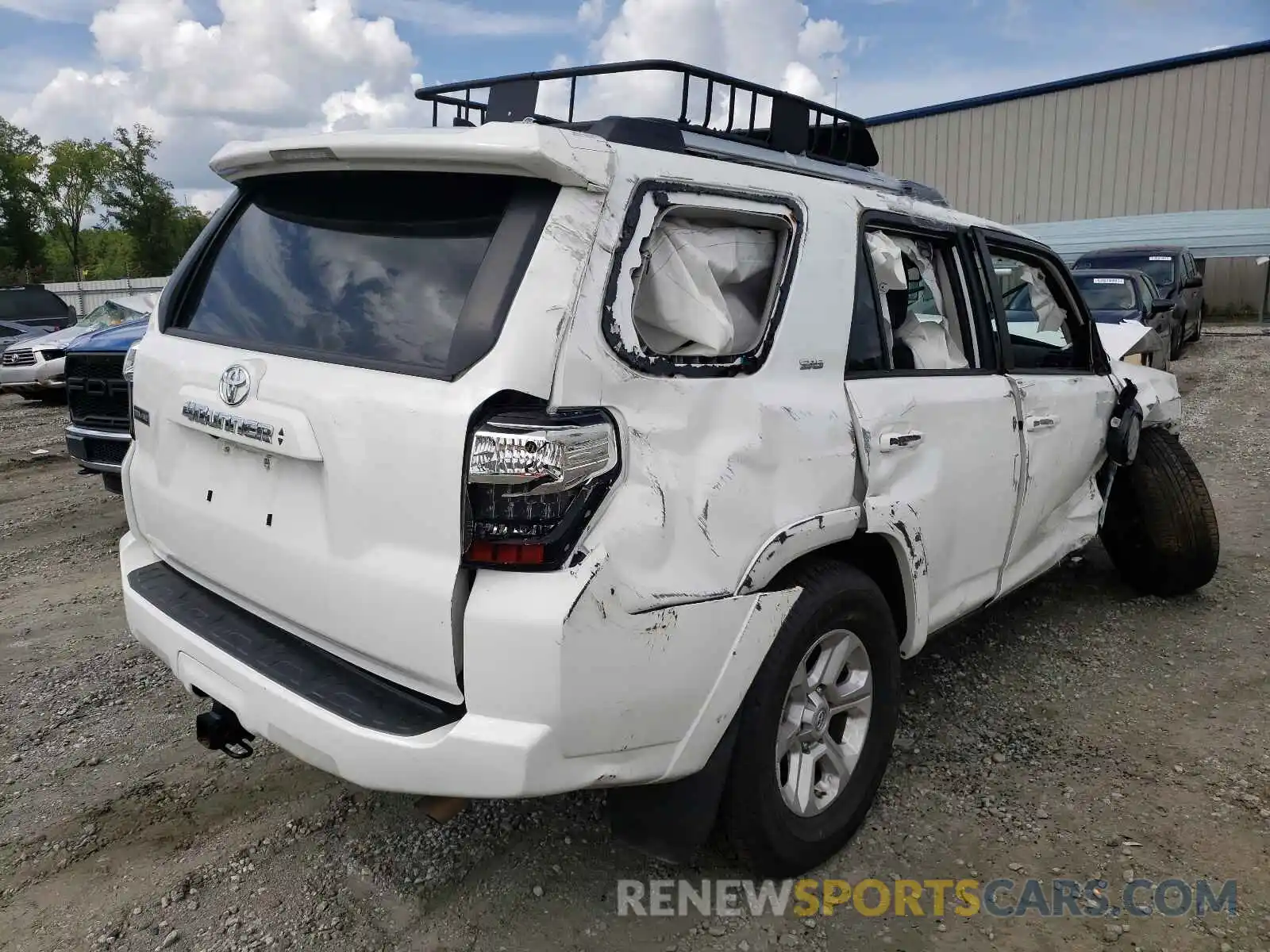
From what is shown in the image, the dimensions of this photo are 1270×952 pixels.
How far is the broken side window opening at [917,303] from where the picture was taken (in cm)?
287

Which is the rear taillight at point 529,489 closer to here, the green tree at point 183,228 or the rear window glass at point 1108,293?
the rear window glass at point 1108,293

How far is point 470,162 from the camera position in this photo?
2031 mm

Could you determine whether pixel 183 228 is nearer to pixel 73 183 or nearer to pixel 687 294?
pixel 73 183

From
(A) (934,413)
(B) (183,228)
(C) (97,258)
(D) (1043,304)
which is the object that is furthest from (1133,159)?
(C) (97,258)

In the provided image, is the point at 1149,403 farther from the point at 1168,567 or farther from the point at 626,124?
the point at 626,124

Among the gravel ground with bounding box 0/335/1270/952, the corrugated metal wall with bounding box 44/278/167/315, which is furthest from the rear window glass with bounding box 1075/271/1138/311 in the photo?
the corrugated metal wall with bounding box 44/278/167/315

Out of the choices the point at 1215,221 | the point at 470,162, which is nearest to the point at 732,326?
the point at 470,162

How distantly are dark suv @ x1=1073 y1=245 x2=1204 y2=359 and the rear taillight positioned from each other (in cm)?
1436

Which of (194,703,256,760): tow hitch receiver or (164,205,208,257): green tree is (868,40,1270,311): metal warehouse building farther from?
(164,205,208,257): green tree

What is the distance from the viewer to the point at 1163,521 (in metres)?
4.57

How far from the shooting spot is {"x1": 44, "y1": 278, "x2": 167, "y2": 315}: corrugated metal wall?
28969 mm

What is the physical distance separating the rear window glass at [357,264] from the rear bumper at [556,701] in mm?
608

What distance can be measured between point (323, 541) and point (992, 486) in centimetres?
223

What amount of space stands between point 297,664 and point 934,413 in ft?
6.42
